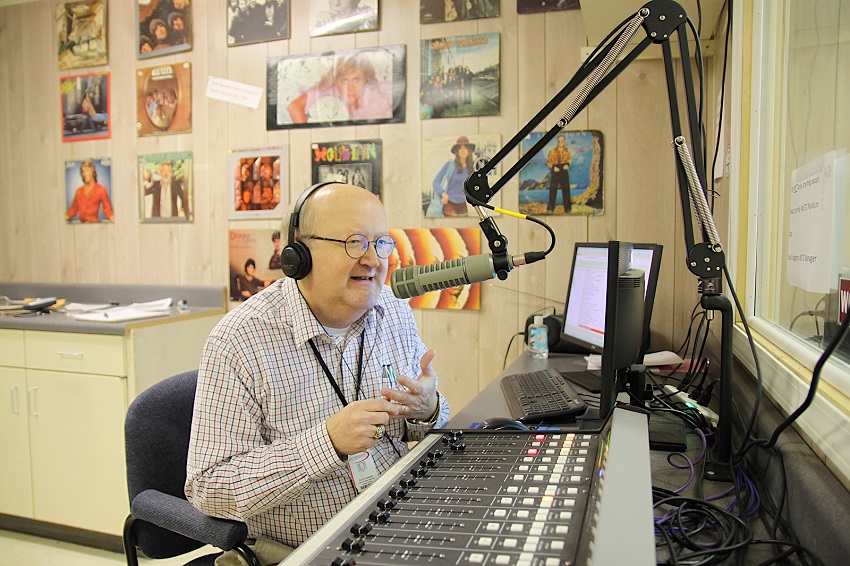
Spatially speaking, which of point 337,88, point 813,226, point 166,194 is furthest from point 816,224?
point 166,194

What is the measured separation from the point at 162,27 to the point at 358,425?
2.62 metres

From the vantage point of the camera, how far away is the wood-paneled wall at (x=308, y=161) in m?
2.28

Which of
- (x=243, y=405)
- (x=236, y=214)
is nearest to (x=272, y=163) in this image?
(x=236, y=214)

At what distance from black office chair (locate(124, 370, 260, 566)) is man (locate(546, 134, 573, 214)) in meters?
1.48

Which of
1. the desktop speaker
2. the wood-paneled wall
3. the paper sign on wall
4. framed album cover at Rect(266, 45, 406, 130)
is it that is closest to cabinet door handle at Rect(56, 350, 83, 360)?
the wood-paneled wall

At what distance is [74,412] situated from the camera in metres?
2.49

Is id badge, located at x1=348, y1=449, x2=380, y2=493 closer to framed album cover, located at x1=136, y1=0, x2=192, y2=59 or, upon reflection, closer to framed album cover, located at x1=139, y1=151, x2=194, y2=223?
framed album cover, located at x1=139, y1=151, x2=194, y2=223

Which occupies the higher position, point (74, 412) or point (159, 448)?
point (159, 448)

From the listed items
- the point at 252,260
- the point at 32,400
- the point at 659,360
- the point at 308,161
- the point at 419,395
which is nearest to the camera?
the point at 419,395

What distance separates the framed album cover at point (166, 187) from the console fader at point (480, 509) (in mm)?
2373

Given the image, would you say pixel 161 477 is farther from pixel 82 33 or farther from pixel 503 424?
pixel 82 33

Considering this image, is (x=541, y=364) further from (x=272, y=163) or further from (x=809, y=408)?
(x=272, y=163)

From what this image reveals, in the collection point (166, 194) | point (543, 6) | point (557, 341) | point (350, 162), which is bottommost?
point (557, 341)

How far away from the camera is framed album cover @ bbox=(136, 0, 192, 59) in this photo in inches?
113
